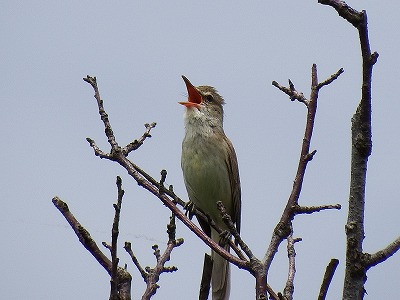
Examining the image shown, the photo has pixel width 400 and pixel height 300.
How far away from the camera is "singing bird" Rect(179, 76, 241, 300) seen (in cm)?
784

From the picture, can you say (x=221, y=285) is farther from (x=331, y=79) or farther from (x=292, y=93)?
(x=331, y=79)

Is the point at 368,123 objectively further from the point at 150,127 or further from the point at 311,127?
the point at 150,127

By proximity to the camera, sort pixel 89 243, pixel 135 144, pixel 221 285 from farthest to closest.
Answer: pixel 221 285 < pixel 135 144 < pixel 89 243

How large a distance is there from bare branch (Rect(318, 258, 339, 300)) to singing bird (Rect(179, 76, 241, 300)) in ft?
16.9

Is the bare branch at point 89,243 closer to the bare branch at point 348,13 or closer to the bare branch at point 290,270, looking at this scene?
the bare branch at point 290,270

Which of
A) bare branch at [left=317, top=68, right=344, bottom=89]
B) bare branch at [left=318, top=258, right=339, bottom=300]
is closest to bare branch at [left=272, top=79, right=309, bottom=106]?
bare branch at [left=317, top=68, right=344, bottom=89]

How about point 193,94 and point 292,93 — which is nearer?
point 292,93

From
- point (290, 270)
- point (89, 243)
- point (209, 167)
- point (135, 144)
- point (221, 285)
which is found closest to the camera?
point (89, 243)

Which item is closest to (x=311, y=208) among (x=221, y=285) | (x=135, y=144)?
(x=135, y=144)

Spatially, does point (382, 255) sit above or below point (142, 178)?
below

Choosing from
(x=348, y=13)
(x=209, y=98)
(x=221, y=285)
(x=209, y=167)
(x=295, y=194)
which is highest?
(x=209, y=98)

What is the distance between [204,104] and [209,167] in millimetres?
1152

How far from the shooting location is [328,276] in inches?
87.5

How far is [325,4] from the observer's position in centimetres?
222
